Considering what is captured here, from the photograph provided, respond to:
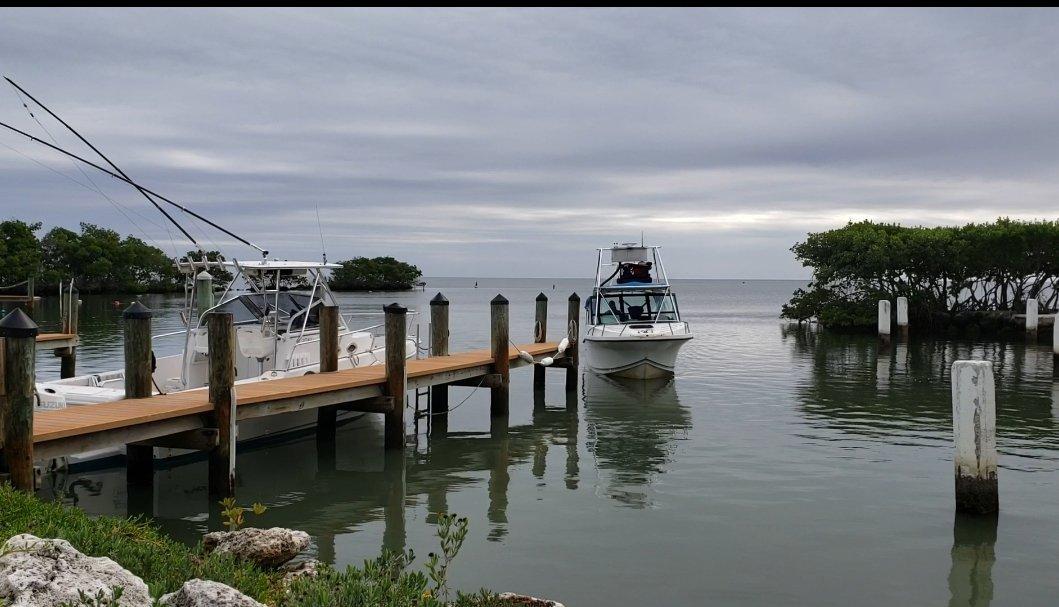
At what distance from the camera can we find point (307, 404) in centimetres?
1361

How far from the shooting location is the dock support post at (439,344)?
19.0 metres

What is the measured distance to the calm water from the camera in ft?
31.7

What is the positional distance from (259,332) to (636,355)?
11237mm

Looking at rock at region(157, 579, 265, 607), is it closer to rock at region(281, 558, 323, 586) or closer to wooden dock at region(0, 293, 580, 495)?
rock at region(281, 558, 323, 586)

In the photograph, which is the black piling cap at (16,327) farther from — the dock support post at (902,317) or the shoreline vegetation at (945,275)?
the shoreline vegetation at (945,275)

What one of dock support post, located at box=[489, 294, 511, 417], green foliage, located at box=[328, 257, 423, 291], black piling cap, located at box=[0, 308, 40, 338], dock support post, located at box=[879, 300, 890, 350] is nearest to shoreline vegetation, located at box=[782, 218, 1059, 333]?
dock support post, located at box=[879, 300, 890, 350]

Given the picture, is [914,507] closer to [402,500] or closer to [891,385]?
[402,500]

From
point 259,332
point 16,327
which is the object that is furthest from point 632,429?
point 16,327

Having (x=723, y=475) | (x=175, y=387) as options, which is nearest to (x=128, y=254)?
(x=175, y=387)

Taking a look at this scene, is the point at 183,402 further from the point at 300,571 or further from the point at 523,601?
the point at 523,601

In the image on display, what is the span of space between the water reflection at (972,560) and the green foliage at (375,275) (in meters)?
117

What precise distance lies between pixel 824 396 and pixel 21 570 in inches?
830

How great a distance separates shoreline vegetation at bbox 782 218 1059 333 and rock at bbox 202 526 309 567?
4077cm

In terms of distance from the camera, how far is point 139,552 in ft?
22.1
